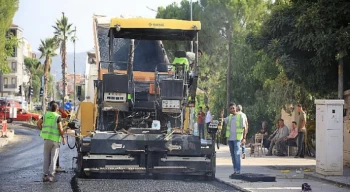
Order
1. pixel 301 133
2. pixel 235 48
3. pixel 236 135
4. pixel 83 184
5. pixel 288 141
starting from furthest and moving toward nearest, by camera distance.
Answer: pixel 235 48
pixel 288 141
pixel 301 133
pixel 236 135
pixel 83 184

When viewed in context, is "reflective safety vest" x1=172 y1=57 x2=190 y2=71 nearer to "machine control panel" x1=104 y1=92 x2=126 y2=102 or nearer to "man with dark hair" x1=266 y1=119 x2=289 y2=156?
"machine control panel" x1=104 y1=92 x2=126 y2=102

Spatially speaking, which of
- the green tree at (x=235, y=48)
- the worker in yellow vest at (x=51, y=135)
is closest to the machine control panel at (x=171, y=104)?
the worker in yellow vest at (x=51, y=135)

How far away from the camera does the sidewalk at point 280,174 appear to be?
10.9 meters

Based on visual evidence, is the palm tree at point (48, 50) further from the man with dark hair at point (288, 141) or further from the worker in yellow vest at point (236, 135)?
the worker in yellow vest at point (236, 135)

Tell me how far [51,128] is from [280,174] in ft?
15.8

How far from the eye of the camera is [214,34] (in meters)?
33.8

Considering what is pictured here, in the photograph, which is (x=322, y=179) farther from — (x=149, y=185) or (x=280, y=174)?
(x=149, y=185)

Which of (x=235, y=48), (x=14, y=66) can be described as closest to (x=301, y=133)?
(x=235, y=48)

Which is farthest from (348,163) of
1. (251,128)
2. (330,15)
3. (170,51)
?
(251,128)

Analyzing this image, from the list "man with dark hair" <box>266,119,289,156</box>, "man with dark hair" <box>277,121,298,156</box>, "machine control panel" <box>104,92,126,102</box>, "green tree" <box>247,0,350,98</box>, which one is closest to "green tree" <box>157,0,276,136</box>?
"man with dark hair" <box>266,119,289,156</box>

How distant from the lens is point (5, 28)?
32.3 meters

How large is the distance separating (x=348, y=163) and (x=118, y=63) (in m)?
5.83

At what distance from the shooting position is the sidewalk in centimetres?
1094

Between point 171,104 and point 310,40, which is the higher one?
point 310,40
